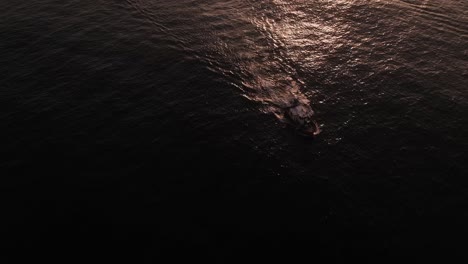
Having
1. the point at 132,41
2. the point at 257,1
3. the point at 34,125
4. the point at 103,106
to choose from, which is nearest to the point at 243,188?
the point at 103,106

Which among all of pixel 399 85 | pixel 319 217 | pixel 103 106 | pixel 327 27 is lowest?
pixel 319 217

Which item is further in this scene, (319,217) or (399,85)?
(399,85)

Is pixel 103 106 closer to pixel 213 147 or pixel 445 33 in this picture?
pixel 213 147

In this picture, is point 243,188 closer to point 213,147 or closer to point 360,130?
point 213,147

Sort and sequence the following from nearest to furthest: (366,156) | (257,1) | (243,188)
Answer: (243,188), (366,156), (257,1)

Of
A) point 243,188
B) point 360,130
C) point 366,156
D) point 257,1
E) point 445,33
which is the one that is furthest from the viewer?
point 257,1

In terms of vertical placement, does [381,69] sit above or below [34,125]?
above
